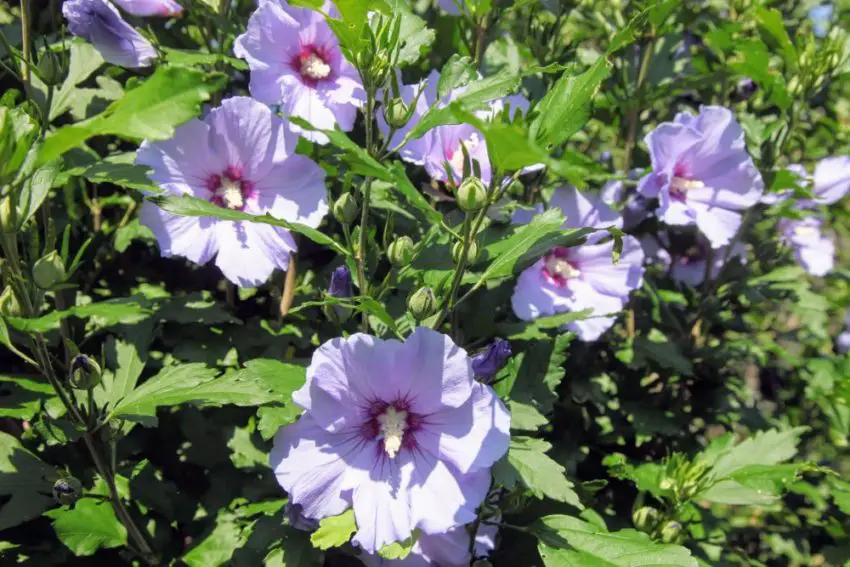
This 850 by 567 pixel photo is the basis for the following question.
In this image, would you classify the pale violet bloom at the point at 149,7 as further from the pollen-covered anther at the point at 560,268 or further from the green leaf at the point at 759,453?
the green leaf at the point at 759,453

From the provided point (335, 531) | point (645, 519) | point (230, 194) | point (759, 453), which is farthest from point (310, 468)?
point (759, 453)

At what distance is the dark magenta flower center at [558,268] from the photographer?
204 cm

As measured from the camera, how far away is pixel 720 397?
93.2 inches

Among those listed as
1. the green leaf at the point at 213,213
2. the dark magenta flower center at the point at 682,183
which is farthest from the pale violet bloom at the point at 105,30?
the dark magenta flower center at the point at 682,183

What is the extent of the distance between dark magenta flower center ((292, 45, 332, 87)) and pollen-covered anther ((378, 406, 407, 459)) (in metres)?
0.75

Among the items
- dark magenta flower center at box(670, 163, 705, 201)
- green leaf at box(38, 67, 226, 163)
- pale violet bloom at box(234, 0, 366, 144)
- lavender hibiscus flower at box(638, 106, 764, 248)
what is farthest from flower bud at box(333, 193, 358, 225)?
dark magenta flower center at box(670, 163, 705, 201)

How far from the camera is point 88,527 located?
1538 millimetres

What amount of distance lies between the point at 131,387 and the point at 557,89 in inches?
40.1

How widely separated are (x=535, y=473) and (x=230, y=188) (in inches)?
36.1

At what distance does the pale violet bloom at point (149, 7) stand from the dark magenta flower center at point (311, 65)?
1.05 feet

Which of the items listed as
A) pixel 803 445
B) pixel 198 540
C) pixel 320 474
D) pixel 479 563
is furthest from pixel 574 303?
pixel 803 445

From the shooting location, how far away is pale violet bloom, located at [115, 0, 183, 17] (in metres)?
1.68

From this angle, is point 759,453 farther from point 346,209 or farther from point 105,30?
point 105,30

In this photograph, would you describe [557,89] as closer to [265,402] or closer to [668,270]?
[265,402]
